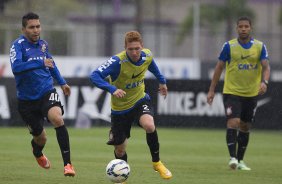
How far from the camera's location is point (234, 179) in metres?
12.6

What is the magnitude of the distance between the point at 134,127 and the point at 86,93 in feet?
6.43

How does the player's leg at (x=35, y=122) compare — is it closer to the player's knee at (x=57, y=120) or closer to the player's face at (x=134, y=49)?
the player's knee at (x=57, y=120)

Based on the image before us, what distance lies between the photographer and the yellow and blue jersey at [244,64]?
1452 cm

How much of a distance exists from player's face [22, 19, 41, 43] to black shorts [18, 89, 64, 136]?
2.67 ft

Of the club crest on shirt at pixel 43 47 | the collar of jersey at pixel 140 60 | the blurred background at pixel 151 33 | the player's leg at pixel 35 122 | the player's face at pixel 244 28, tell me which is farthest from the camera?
the blurred background at pixel 151 33

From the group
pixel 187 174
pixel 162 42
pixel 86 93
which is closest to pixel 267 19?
pixel 162 42

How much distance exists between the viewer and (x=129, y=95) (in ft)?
40.0

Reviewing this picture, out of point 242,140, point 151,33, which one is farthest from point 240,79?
point 151,33

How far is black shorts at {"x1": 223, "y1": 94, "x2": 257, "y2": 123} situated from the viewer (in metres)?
14.5

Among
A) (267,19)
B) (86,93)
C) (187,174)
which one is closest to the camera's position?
(187,174)

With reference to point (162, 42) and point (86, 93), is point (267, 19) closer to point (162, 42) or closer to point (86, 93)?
point (162, 42)

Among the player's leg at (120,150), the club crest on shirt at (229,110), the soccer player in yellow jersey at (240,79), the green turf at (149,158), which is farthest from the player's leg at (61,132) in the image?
the club crest on shirt at (229,110)

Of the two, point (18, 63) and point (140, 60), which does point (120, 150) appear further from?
point (18, 63)

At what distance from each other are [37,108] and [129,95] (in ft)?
4.57
